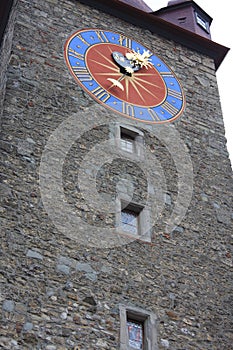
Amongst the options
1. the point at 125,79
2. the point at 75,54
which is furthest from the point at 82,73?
the point at 125,79

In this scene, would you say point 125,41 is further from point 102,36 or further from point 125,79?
point 125,79

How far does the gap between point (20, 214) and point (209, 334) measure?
315cm

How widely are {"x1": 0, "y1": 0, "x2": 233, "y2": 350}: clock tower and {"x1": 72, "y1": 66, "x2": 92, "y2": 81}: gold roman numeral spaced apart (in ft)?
0.08

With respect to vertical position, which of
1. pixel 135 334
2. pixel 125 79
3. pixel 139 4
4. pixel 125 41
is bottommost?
pixel 135 334

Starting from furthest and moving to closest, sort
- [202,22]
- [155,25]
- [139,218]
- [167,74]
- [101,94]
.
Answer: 1. [202,22]
2. [155,25]
3. [167,74]
4. [101,94]
5. [139,218]

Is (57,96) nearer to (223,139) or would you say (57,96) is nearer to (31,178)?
(31,178)

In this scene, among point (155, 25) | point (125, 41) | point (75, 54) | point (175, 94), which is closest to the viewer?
point (75, 54)

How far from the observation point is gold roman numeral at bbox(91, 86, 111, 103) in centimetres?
1331

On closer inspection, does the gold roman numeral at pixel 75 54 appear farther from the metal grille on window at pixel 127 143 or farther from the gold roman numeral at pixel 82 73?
the metal grille on window at pixel 127 143

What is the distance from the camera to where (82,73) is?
13578 millimetres

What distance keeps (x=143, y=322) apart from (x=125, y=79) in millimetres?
5445

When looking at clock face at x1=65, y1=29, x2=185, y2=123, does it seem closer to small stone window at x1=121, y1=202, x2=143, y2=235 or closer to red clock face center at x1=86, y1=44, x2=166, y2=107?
red clock face center at x1=86, y1=44, x2=166, y2=107

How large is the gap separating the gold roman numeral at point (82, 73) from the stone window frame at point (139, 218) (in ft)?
9.00

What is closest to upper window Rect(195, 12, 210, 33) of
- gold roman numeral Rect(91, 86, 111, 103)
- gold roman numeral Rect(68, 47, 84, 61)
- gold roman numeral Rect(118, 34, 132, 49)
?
gold roman numeral Rect(118, 34, 132, 49)
